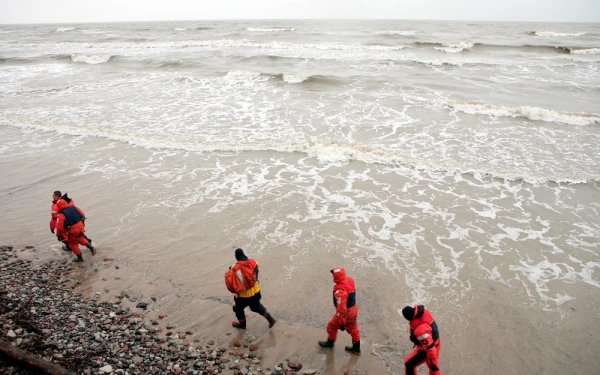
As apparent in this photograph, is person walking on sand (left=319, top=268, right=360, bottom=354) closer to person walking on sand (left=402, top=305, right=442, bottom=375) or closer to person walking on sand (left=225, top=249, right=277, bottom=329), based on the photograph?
person walking on sand (left=402, top=305, right=442, bottom=375)

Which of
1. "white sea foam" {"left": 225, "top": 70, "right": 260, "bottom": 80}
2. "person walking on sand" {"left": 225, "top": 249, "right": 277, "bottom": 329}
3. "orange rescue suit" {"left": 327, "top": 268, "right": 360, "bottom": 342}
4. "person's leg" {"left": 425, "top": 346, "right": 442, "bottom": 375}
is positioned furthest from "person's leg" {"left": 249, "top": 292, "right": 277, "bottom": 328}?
"white sea foam" {"left": 225, "top": 70, "right": 260, "bottom": 80}

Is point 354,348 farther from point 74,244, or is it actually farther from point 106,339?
point 74,244

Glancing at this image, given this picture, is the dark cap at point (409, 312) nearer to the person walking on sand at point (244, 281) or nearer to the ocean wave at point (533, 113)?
the person walking on sand at point (244, 281)

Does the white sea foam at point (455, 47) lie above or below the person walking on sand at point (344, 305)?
above

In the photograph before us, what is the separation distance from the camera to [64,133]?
15.1m

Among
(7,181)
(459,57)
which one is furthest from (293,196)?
(459,57)

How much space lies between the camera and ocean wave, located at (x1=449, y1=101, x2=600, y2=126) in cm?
1709

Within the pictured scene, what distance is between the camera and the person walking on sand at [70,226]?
714 centimetres

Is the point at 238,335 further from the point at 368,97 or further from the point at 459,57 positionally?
the point at 459,57

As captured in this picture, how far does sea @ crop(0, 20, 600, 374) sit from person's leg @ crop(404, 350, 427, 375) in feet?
1.72

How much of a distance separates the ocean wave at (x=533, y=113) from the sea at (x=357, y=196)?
0.09 m

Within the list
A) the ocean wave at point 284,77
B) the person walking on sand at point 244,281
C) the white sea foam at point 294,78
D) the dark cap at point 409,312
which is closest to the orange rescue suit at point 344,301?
the dark cap at point 409,312

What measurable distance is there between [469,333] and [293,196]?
5824 mm

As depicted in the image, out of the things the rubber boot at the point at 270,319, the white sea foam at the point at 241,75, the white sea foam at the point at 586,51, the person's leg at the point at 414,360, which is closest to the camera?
the person's leg at the point at 414,360
